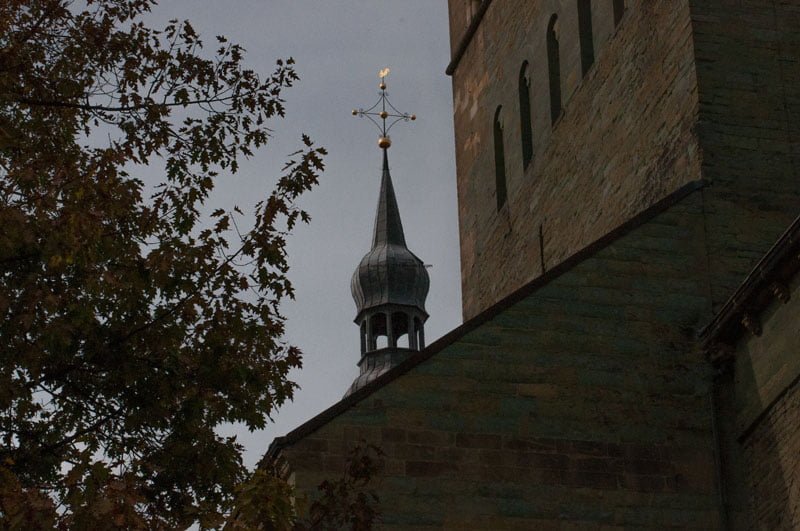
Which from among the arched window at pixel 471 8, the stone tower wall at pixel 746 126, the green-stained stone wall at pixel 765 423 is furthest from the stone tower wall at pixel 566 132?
the green-stained stone wall at pixel 765 423

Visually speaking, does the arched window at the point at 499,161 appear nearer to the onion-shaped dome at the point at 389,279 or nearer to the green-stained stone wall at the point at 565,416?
the green-stained stone wall at the point at 565,416

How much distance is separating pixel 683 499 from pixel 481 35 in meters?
13.0

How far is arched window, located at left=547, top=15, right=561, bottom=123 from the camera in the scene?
2308 cm

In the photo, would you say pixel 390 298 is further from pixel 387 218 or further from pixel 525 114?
pixel 525 114

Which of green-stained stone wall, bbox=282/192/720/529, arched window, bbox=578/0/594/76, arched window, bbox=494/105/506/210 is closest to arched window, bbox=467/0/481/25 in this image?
arched window, bbox=494/105/506/210

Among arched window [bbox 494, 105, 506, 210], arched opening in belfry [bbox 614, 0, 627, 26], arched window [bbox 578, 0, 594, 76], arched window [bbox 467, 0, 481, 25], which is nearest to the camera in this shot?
arched opening in belfry [bbox 614, 0, 627, 26]

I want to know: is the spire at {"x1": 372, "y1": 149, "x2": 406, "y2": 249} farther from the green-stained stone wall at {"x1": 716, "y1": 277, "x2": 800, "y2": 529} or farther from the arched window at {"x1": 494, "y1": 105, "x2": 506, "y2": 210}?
the green-stained stone wall at {"x1": 716, "y1": 277, "x2": 800, "y2": 529}

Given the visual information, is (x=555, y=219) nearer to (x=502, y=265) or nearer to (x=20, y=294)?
(x=502, y=265)

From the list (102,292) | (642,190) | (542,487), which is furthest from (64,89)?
(642,190)

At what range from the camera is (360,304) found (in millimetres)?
47250

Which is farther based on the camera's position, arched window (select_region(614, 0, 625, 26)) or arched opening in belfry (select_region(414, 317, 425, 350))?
arched opening in belfry (select_region(414, 317, 425, 350))

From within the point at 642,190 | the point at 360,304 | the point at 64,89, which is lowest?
the point at 64,89

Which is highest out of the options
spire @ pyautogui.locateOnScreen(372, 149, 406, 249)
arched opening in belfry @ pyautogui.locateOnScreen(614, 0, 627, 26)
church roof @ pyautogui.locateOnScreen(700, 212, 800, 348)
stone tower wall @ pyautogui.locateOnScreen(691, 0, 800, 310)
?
spire @ pyautogui.locateOnScreen(372, 149, 406, 249)

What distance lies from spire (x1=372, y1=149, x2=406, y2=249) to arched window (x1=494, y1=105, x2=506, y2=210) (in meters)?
23.5
